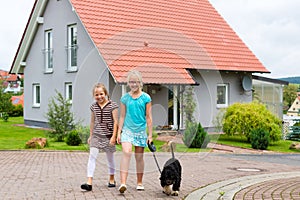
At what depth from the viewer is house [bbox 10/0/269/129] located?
18.0m

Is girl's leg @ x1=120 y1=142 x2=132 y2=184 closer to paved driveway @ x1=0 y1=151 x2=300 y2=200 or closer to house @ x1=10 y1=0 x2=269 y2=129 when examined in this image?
paved driveway @ x1=0 y1=151 x2=300 y2=200

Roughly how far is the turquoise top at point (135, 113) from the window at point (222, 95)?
16796 millimetres

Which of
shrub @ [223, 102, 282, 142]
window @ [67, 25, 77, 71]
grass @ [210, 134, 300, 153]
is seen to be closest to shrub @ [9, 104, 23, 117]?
window @ [67, 25, 77, 71]

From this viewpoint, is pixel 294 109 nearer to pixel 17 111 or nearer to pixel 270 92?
pixel 270 92

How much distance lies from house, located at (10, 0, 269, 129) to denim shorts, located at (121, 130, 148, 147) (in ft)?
27.1

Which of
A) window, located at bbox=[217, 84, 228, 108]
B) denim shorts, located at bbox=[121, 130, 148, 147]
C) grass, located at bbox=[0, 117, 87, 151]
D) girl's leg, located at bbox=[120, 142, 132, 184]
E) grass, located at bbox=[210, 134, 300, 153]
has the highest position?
window, located at bbox=[217, 84, 228, 108]

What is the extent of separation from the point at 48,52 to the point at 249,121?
1121cm

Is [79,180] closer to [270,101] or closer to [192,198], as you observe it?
[192,198]

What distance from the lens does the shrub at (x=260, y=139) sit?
16562 millimetres

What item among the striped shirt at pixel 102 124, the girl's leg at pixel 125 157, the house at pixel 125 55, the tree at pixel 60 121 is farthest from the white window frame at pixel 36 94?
the girl's leg at pixel 125 157

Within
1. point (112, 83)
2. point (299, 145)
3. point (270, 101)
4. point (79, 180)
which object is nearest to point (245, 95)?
point (270, 101)

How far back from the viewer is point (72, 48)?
21.2m

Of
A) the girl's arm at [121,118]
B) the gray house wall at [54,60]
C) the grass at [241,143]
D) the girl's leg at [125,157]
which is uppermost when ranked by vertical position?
the gray house wall at [54,60]

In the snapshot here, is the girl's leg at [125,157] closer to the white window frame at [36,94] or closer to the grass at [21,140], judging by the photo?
the grass at [21,140]
